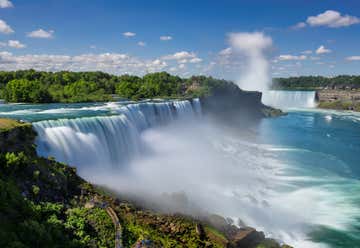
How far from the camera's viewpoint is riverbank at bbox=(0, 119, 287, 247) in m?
8.74

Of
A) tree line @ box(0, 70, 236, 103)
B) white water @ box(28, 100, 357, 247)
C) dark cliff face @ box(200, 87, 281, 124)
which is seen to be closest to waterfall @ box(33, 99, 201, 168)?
white water @ box(28, 100, 357, 247)

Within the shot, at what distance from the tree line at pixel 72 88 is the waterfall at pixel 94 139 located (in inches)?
652

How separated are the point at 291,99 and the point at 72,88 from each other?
69.8m

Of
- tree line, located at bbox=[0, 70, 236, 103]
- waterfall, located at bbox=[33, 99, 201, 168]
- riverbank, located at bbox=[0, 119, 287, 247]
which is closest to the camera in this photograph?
riverbank, located at bbox=[0, 119, 287, 247]

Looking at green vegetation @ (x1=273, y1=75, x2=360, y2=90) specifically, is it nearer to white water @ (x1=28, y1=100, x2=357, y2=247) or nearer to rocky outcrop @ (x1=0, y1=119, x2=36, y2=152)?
white water @ (x1=28, y1=100, x2=357, y2=247)

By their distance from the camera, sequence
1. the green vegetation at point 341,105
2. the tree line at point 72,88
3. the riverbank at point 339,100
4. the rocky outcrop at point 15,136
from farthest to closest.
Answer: the riverbank at point 339,100 < the green vegetation at point 341,105 < the tree line at point 72,88 < the rocky outcrop at point 15,136

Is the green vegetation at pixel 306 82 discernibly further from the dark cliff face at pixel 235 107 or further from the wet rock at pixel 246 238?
the wet rock at pixel 246 238

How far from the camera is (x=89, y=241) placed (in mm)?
9367

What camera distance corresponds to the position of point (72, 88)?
164 feet

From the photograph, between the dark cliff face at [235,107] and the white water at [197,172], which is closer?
the white water at [197,172]

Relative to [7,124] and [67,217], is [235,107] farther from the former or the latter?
[67,217]

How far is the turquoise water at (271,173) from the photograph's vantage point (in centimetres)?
1639

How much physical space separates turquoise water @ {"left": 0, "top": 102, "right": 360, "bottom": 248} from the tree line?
12.4 m

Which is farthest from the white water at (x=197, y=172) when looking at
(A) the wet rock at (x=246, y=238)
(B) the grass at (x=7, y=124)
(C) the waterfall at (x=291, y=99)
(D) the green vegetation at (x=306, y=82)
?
(D) the green vegetation at (x=306, y=82)
